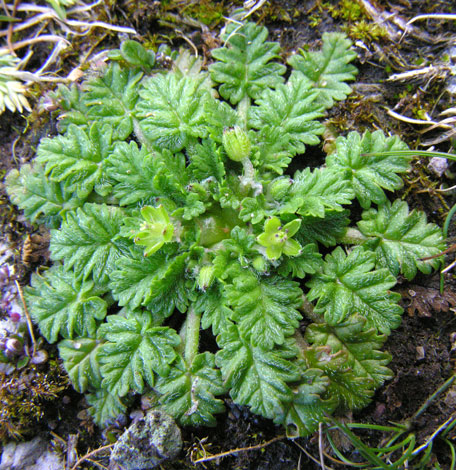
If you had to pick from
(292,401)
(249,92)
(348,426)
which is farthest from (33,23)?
(348,426)

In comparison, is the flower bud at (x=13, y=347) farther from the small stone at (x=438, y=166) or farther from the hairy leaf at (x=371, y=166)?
the small stone at (x=438, y=166)

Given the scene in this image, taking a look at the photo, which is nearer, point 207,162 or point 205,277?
point 205,277

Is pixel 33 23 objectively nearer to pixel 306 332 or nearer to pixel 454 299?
pixel 306 332

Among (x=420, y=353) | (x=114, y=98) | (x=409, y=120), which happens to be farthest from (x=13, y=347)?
(x=409, y=120)

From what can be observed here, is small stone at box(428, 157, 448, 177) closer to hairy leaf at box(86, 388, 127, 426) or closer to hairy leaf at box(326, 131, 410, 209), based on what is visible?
hairy leaf at box(326, 131, 410, 209)

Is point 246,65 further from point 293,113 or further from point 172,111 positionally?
point 172,111

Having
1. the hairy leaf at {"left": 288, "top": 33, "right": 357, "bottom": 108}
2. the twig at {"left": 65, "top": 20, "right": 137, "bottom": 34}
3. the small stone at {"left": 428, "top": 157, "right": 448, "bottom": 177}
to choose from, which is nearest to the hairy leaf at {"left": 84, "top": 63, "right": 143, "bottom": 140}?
the twig at {"left": 65, "top": 20, "right": 137, "bottom": 34}
